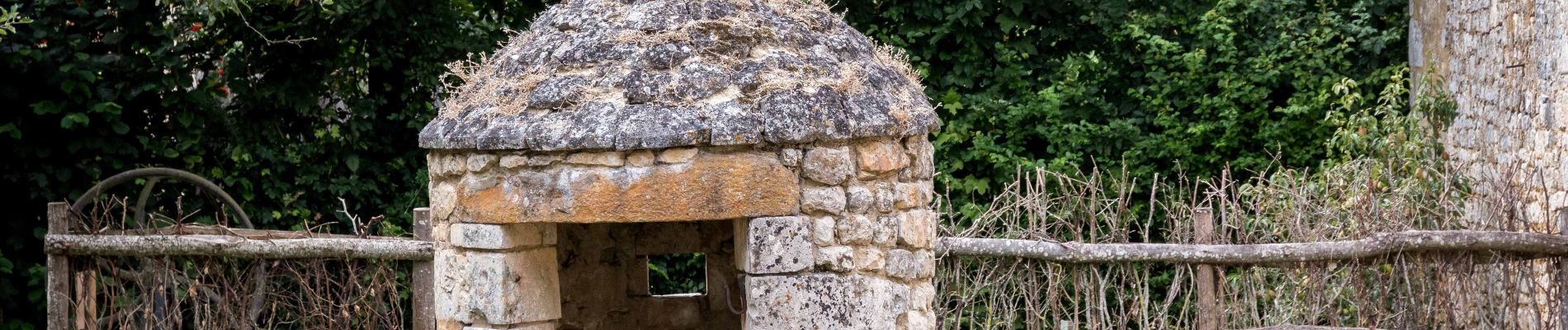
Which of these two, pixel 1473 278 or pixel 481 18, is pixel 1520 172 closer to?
pixel 1473 278

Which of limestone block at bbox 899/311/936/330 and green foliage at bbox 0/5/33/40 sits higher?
green foliage at bbox 0/5/33/40

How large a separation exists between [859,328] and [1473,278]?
264 cm

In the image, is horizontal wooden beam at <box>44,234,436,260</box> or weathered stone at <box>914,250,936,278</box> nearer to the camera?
weathered stone at <box>914,250,936,278</box>

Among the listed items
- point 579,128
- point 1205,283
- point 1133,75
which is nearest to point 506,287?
point 579,128

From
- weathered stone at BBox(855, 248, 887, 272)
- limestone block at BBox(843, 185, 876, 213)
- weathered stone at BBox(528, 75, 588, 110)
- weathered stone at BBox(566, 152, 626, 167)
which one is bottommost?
weathered stone at BBox(855, 248, 887, 272)

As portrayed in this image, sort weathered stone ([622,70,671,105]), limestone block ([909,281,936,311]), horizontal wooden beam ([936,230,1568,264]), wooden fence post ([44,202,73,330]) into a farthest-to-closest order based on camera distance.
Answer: wooden fence post ([44,202,73,330]), horizontal wooden beam ([936,230,1568,264]), limestone block ([909,281,936,311]), weathered stone ([622,70,671,105])

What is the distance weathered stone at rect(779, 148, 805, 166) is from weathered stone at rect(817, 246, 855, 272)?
277mm

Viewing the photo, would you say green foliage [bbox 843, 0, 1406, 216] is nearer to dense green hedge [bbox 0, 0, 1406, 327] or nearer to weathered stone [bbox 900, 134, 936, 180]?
dense green hedge [bbox 0, 0, 1406, 327]

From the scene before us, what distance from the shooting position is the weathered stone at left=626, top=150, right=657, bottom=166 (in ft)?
12.7

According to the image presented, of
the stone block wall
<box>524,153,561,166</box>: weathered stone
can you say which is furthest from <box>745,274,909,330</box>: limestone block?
<box>524,153,561,166</box>: weathered stone

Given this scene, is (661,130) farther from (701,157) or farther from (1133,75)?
(1133,75)

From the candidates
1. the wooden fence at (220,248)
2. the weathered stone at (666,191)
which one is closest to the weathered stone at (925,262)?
the weathered stone at (666,191)

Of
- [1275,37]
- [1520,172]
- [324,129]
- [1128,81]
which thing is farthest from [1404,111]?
[324,129]

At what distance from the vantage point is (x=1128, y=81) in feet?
30.7
